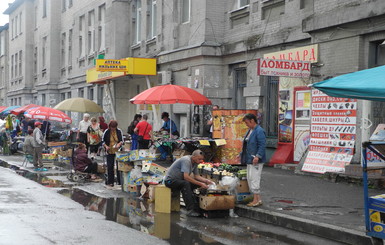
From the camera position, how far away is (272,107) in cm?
1647

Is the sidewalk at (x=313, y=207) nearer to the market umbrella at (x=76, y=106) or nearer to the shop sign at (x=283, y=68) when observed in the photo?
the shop sign at (x=283, y=68)

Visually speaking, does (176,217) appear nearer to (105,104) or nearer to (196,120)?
(196,120)

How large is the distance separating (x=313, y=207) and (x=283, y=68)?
181 inches

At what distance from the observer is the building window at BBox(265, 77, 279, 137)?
53.6 ft

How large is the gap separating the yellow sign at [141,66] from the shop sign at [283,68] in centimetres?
961

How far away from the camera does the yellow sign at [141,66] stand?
21.7 metres

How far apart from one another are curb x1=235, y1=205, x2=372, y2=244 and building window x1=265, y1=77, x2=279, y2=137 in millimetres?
6725

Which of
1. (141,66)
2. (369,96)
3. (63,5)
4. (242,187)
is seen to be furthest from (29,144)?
(63,5)

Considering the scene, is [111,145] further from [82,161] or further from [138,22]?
[138,22]

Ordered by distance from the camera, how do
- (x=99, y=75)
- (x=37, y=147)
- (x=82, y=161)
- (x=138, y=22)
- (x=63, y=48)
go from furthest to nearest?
1. (x=63, y=48)
2. (x=138, y=22)
3. (x=99, y=75)
4. (x=37, y=147)
5. (x=82, y=161)

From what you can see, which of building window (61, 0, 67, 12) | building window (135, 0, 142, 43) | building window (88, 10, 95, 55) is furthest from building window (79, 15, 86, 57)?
building window (135, 0, 142, 43)

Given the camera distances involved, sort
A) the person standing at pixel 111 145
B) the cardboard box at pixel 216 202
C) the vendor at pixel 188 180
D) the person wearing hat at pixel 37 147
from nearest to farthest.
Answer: the cardboard box at pixel 216 202
the vendor at pixel 188 180
the person standing at pixel 111 145
the person wearing hat at pixel 37 147

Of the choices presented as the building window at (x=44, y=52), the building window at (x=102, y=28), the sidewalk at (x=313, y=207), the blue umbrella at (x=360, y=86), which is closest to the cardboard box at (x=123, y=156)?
the sidewalk at (x=313, y=207)

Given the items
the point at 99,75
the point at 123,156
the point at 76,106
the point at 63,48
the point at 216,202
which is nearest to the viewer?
the point at 216,202
